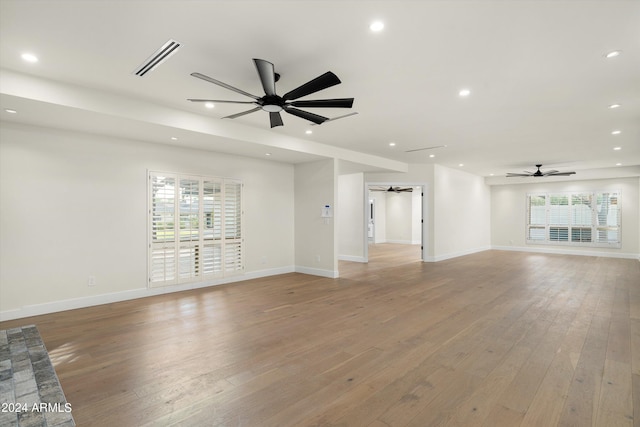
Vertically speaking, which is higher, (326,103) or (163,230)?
(326,103)

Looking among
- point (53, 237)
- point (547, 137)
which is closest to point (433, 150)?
point (547, 137)

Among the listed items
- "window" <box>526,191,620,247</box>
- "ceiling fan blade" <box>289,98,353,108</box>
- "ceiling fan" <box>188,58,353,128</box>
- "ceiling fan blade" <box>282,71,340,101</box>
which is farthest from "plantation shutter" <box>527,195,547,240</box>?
"ceiling fan blade" <box>282,71,340,101</box>

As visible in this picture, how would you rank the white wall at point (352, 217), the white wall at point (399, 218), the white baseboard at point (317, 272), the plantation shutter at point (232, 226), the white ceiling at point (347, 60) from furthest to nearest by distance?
the white wall at point (399, 218)
the white wall at point (352, 217)
the white baseboard at point (317, 272)
the plantation shutter at point (232, 226)
the white ceiling at point (347, 60)

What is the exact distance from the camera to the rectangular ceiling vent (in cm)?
245

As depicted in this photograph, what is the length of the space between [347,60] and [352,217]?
6395 millimetres

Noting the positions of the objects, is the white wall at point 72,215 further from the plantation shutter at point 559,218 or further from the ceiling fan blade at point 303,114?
the plantation shutter at point 559,218

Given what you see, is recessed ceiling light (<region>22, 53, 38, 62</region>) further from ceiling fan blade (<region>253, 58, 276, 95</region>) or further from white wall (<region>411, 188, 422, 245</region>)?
white wall (<region>411, 188, 422, 245</region>)

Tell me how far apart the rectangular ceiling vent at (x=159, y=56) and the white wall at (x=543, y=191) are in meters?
12.8

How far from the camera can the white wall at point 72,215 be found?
4066 millimetres

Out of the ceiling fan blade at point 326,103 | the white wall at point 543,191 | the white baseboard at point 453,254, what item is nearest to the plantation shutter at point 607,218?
the white wall at point 543,191

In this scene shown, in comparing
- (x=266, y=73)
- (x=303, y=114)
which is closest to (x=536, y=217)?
(x=303, y=114)

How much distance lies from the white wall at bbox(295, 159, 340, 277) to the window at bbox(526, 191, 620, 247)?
8936 mm

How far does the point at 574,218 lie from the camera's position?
35.3ft

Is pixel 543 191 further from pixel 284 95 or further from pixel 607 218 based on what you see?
pixel 284 95
